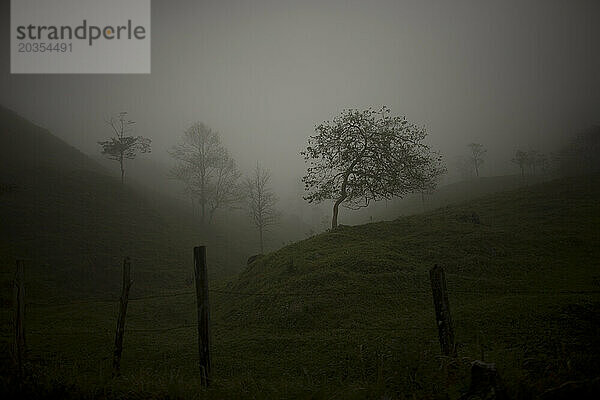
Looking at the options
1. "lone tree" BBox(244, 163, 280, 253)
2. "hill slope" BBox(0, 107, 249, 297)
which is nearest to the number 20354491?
Result: "hill slope" BBox(0, 107, 249, 297)

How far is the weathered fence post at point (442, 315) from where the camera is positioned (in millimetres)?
7949

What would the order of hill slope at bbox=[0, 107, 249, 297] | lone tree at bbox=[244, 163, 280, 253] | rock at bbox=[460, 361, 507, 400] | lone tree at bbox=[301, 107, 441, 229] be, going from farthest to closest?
1. lone tree at bbox=[244, 163, 280, 253]
2. lone tree at bbox=[301, 107, 441, 229]
3. hill slope at bbox=[0, 107, 249, 297]
4. rock at bbox=[460, 361, 507, 400]

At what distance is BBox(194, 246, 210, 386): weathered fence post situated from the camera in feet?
26.0

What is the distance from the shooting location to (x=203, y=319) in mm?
8297

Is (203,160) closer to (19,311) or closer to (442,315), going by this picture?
(19,311)

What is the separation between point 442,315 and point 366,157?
989 inches

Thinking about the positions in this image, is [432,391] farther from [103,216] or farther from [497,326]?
[103,216]

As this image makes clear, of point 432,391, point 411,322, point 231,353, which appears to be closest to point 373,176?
point 411,322

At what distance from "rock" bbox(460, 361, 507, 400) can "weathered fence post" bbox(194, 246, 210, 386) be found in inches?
218

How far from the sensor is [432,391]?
6.36 meters

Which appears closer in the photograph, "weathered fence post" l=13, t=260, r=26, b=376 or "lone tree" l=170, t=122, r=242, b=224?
"weathered fence post" l=13, t=260, r=26, b=376

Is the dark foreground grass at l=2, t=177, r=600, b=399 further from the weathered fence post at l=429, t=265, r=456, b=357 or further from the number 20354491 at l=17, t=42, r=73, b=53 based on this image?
the number 20354491 at l=17, t=42, r=73, b=53

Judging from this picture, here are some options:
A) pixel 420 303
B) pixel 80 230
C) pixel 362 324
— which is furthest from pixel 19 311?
pixel 80 230

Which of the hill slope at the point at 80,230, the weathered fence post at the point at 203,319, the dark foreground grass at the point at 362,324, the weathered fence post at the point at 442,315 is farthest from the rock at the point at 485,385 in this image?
the hill slope at the point at 80,230
